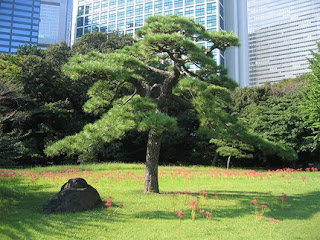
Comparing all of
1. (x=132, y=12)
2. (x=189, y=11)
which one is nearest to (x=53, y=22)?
(x=132, y=12)

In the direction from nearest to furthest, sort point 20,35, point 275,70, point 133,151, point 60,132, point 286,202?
point 286,202 < point 60,132 < point 133,151 < point 275,70 < point 20,35

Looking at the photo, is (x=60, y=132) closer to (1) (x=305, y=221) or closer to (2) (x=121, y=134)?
(2) (x=121, y=134)

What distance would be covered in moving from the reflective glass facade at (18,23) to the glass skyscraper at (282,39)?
184ft

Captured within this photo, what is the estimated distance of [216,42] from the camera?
259 inches

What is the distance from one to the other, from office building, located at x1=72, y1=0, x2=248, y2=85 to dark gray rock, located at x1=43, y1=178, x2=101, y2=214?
39349 mm

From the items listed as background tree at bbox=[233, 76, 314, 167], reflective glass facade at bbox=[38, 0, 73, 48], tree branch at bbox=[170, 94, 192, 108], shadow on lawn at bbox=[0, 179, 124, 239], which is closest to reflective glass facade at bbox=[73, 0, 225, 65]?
background tree at bbox=[233, 76, 314, 167]

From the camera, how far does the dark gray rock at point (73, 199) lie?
511 centimetres

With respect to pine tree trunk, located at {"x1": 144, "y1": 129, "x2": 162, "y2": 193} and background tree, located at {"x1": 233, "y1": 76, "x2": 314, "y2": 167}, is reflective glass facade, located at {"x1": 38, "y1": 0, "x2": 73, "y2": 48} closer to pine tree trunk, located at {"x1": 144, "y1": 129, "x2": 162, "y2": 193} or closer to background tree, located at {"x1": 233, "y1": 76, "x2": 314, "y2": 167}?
background tree, located at {"x1": 233, "y1": 76, "x2": 314, "y2": 167}

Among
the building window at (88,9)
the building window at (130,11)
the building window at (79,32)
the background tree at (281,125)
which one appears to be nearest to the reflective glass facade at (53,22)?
the building window at (88,9)

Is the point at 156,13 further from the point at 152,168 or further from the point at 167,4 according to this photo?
the point at 152,168

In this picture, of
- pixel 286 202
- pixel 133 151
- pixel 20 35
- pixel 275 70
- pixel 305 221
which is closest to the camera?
pixel 305 221

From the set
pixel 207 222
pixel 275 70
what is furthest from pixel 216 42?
pixel 275 70

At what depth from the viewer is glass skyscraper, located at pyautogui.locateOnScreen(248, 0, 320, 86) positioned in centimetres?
5634

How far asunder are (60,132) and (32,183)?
9739 millimetres
